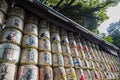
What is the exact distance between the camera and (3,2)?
247 cm

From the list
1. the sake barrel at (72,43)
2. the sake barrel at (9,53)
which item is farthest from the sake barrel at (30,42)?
the sake barrel at (72,43)

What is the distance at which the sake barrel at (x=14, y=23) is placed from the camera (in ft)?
7.90

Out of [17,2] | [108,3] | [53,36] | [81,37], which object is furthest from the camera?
[108,3]

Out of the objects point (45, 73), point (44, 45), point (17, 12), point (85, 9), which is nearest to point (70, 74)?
point (45, 73)

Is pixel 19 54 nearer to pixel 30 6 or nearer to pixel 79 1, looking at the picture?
pixel 30 6

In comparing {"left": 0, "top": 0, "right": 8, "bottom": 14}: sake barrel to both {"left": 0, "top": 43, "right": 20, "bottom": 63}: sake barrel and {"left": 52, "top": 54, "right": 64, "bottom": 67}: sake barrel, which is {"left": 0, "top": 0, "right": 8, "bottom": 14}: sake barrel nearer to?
{"left": 0, "top": 43, "right": 20, "bottom": 63}: sake barrel

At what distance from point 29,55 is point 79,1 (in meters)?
7.22

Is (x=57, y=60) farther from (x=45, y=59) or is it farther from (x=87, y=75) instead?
(x=87, y=75)

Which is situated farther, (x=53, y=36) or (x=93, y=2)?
(x=93, y=2)

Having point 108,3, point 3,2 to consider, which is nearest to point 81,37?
point 3,2

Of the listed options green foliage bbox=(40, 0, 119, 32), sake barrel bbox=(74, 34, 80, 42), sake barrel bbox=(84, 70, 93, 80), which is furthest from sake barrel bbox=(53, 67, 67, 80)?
green foliage bbox=(40, 0, 119, 32)

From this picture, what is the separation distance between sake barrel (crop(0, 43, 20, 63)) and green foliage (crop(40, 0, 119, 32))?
6.37 m

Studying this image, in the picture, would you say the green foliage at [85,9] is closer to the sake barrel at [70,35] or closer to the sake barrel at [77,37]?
the sake barrel at [77,37]

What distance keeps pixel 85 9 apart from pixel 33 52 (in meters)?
7.10
